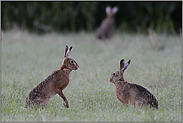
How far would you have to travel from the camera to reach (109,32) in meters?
13.8

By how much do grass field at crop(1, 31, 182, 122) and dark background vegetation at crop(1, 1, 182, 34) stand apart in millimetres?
2656

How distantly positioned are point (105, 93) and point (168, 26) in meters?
10.2

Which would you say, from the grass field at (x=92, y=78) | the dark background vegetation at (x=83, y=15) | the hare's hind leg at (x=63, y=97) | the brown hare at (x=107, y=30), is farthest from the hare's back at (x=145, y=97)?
the dark background vegetation at (x=83, y=15)

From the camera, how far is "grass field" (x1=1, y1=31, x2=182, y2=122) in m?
4.57

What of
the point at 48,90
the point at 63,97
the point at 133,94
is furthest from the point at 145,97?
the point at 48,90

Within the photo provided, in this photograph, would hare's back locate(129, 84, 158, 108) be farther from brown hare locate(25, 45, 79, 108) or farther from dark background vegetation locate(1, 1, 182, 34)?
dark background vegetation locate(1, 1, 182, 34)

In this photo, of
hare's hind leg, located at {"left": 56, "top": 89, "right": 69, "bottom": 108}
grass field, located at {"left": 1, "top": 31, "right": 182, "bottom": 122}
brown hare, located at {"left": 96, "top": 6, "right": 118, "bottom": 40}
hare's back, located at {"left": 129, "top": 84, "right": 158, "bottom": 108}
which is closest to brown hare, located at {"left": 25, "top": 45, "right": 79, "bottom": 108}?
hare's hind leg, located at {"left": 56, "top": 89, "right": 69, "bottom": 108}

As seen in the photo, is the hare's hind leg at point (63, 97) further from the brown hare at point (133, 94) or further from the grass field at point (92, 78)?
the brown hare at point (133, 94)

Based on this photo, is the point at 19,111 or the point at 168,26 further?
the point at 168,26

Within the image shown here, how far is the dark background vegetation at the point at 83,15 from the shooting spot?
15383mm

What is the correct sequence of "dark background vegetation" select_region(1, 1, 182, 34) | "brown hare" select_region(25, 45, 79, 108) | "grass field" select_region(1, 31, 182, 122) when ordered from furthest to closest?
"dark background vegetation" select_region(1, 1, 182, 34) < "brown hare" select_region(25, 45, 79, 108) < "grass field" select_region(1, 31, 182, 122)

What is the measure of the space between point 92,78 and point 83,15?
10.1m

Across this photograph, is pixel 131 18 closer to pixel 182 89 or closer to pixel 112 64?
pixel 112 64

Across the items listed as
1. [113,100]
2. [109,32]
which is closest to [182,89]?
[113,100]
